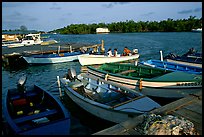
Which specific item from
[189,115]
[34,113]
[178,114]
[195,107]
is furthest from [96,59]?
[189,115]

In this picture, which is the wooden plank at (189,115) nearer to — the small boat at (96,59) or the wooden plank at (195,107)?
the wooden plank at (195,107)

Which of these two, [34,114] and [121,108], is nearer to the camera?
[34,114]

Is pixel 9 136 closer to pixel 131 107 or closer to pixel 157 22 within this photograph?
pixel 131 107

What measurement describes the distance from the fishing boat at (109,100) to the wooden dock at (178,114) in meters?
1.44

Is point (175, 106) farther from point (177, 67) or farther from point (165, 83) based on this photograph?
point (177, 67)

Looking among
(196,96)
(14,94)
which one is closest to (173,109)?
(196,96)

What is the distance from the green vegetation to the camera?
96.4 meters

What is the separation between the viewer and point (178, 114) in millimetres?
6547

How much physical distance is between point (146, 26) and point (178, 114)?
355 feet

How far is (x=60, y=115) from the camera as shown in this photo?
A: 7.96 meters

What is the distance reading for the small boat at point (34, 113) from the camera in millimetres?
6709

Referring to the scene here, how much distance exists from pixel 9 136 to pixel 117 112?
4.16m

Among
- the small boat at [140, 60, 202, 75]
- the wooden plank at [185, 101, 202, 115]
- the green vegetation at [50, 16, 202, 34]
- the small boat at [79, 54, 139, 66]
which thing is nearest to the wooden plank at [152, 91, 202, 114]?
the wooden plank at [185, 101, 202, 115]

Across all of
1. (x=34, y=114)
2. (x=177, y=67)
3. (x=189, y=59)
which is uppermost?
(x=189, y=59)
